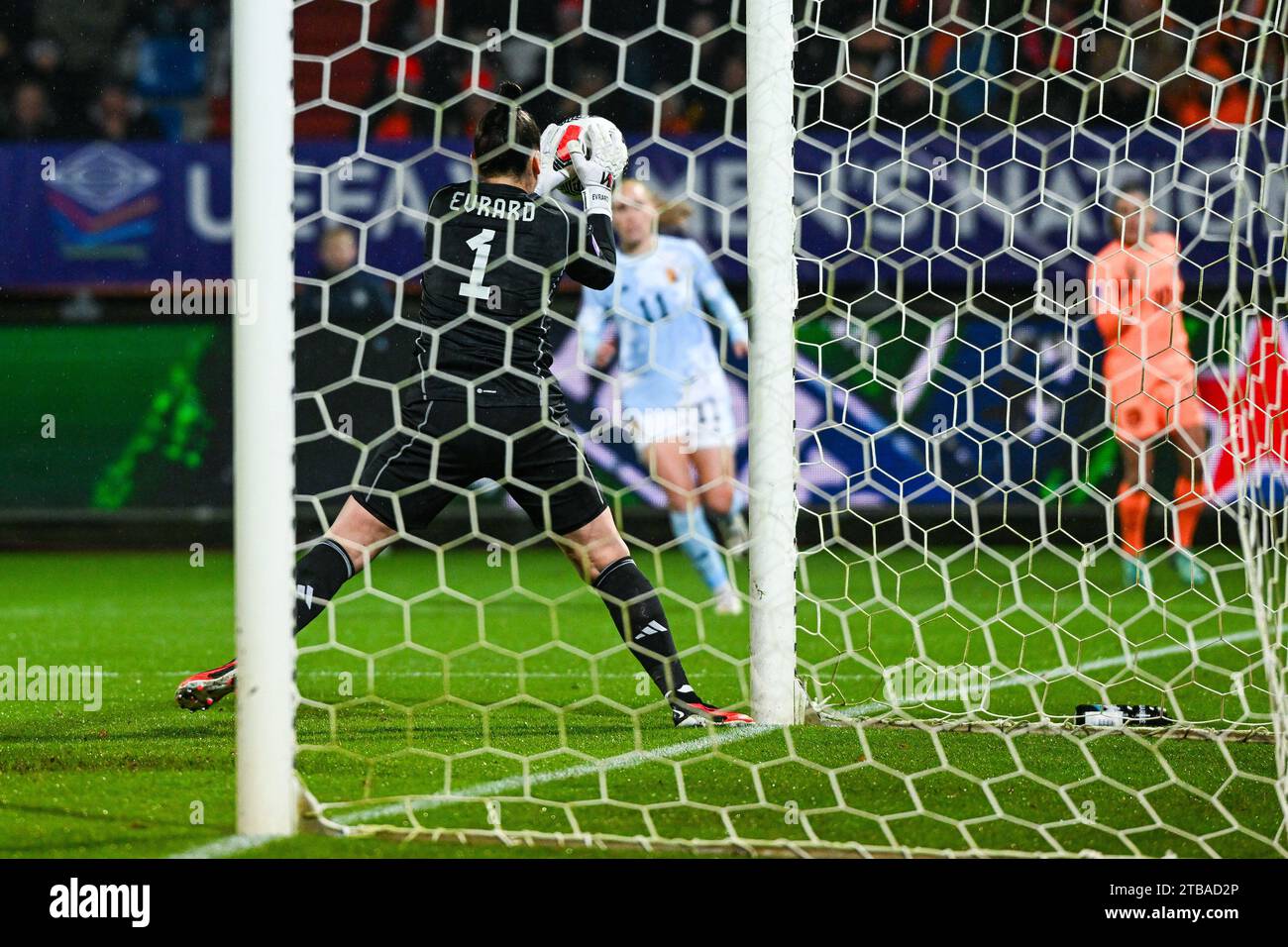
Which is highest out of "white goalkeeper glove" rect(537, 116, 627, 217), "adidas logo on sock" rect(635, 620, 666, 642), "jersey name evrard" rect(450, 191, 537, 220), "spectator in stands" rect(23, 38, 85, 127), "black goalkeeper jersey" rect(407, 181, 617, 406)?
"spectator in stands" rect(23, 38, 85, 127)

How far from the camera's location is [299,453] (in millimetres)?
9727

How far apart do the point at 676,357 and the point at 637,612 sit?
361 cm

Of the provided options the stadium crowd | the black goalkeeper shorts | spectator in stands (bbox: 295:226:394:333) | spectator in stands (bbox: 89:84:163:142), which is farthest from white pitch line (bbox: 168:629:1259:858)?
spectator in stands (bbox: 89:84:163:142)

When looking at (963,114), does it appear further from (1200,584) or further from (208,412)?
(208,412)

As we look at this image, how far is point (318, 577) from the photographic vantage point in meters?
3.65

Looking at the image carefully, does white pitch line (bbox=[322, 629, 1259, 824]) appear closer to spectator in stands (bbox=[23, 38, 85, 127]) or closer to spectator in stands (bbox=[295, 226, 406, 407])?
spectator in stands (bbox=[295, 226, 406, 407])

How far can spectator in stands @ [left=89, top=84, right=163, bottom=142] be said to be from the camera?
1037 cm

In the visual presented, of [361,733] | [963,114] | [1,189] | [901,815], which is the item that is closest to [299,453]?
[1,189]

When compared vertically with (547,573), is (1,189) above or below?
above

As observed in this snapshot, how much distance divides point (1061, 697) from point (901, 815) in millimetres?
1720

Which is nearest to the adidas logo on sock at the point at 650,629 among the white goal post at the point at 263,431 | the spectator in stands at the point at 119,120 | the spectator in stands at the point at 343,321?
the white goal post at the point at 263,431

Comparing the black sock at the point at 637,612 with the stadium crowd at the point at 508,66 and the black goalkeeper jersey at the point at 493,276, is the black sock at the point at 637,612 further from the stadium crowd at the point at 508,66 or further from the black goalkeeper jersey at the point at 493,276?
the stadium crowd at the point at 508,66

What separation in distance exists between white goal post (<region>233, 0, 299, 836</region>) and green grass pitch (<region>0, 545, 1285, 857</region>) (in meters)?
0.17

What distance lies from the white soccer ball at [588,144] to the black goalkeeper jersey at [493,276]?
0.11 metres
